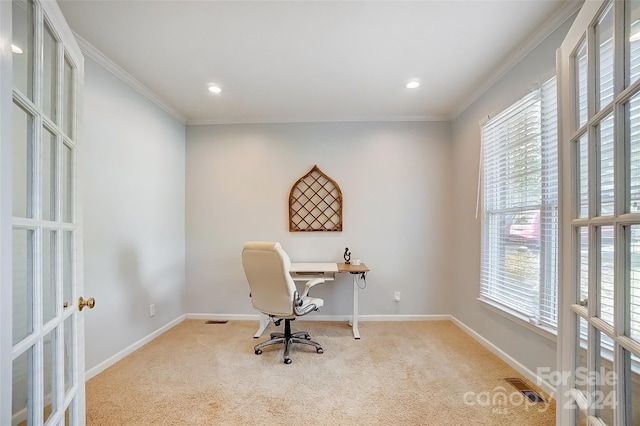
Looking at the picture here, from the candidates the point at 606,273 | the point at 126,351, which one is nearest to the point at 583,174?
the point at 606,273

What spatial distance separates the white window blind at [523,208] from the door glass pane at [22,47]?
2.66m

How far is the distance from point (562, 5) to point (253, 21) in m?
1.89

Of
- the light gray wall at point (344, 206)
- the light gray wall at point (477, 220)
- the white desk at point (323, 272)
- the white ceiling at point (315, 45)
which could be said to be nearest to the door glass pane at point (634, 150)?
the white ceiling at point (315, 45)

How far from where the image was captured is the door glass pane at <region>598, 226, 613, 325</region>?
0.86 metres

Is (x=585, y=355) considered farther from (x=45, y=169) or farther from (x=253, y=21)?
(x=253, y=21)

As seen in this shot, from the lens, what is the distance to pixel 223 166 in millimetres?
3650

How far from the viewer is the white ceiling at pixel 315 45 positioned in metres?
1.78

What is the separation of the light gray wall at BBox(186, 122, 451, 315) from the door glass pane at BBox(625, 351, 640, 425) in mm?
2768

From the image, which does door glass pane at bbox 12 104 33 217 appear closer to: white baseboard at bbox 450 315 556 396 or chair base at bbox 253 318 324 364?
chair base at bbox 253 318 324 364

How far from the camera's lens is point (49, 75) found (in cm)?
97

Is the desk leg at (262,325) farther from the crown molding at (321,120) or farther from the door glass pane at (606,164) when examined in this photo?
the door glass pane at (606,164)

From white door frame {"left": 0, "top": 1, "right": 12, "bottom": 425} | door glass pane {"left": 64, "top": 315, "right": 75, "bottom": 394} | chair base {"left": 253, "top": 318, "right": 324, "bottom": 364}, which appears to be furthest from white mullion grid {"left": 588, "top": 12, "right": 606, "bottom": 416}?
chair base {"left": 253, "top": 318, "right": 324, "bottom": 364}

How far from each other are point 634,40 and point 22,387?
1.96 m

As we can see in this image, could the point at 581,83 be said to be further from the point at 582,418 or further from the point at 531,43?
the point at 531,43
